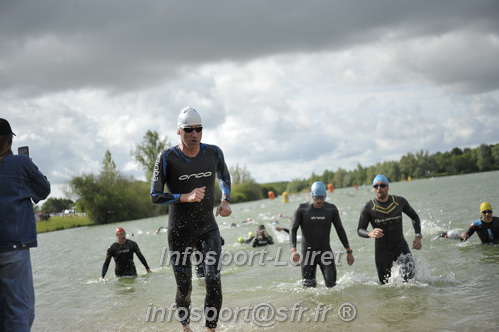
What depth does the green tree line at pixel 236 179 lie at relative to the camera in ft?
233

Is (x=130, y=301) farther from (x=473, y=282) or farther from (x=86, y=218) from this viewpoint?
(x=86, y=218)

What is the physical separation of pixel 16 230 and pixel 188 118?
2.05 m

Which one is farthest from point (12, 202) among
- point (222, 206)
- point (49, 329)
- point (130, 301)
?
point (130, 301)

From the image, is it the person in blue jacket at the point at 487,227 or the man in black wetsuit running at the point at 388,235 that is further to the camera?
the person in blue jacket at the point at 487,227

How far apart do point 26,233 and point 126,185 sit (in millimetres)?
71783

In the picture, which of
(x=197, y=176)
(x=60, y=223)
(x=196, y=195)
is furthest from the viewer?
(x=60, y=223)

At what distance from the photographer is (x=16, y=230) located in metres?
4.16

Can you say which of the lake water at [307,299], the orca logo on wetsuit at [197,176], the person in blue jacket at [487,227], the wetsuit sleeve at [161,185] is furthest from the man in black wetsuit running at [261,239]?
the wetsuit sleeve at [161,185]

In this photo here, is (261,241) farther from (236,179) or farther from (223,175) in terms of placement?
(236,179)

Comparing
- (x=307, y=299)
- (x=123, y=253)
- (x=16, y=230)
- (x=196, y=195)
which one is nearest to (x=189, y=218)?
(x=196, y=195)

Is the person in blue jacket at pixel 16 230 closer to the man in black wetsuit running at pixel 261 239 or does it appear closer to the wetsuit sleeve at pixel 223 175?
the wetsuit sleeve at pixel 223 175

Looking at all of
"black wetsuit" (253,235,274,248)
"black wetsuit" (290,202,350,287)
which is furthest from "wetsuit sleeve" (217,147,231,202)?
"black wetsuit" (253,235,274,248)

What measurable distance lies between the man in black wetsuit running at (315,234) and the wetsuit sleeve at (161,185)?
14.0ft

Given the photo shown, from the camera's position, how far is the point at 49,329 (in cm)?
805
